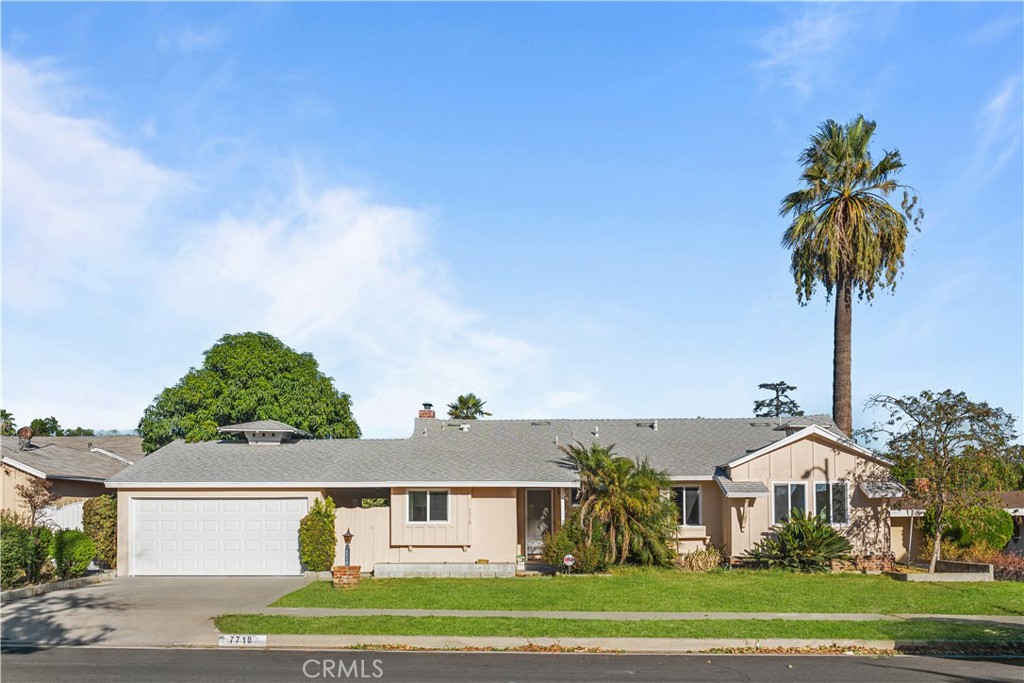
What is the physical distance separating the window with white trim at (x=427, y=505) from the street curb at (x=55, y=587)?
27.3 ft

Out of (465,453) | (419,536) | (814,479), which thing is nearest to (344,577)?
(419,536)

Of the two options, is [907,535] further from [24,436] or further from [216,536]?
[24,436]

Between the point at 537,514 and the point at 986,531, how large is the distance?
1327 cm

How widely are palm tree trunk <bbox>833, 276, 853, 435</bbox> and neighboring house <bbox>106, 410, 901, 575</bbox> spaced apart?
7.56 metres

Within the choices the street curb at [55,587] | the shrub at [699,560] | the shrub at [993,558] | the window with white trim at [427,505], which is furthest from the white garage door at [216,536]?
the shrub at [993,558]

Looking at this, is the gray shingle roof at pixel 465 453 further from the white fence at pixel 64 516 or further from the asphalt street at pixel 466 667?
the asphalt street at pixel 466 667

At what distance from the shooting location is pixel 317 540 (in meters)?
25.3

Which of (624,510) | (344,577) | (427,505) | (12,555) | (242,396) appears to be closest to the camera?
(12,555)

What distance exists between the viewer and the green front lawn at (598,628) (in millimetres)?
16078

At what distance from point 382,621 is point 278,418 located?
101ft

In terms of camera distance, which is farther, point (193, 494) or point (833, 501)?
point (833, 501)

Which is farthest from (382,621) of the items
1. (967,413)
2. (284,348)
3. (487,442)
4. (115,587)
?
(284,348)

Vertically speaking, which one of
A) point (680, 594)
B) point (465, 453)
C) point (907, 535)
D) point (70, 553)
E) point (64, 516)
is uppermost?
point (465, 453)

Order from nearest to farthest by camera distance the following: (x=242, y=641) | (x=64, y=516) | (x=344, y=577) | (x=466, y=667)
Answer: (x=466, y=667), (x=242, y=641), (x=344, y=577), (x=64, y=516)
